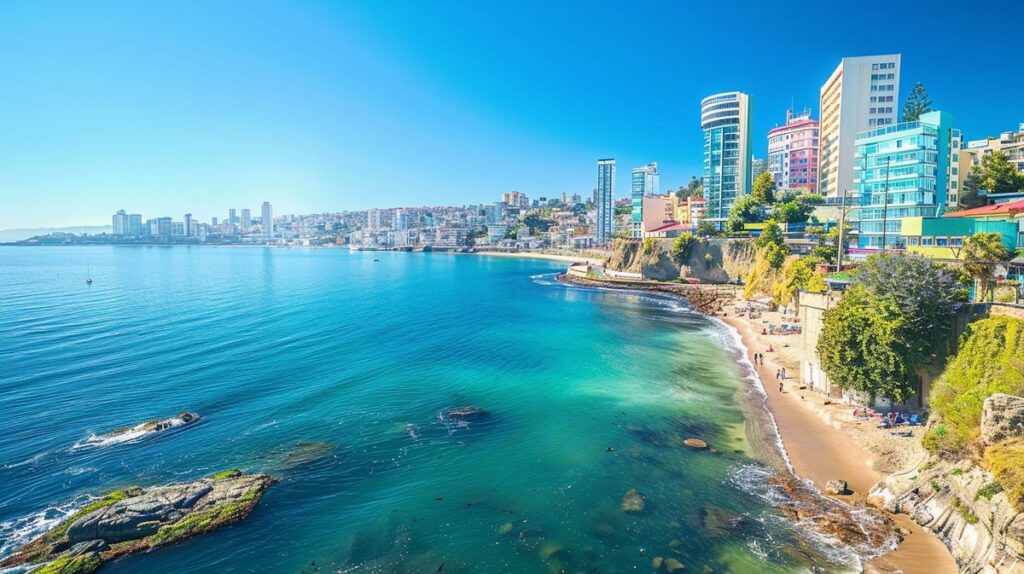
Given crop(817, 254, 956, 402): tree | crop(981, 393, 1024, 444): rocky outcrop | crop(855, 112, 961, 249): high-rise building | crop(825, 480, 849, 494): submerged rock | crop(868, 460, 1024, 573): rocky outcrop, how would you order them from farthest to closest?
crop(855, 112, 961, 249): high-rise building → crop(817, 254, 956, 402): tree → crop(825, 480, 849, 494): submerged rock → crop(981, 393, 1024, 444): rocky outcrop → crop(868, 460, 1024, 573): rocky outcrop

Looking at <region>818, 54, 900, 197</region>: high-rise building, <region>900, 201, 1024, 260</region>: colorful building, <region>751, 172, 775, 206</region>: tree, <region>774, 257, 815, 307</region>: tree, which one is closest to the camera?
<region>900, 201, 1024, 260</region>: colorful building

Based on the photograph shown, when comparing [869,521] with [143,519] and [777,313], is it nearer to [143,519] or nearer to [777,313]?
[143,519]

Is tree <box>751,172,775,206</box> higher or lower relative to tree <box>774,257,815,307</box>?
higher

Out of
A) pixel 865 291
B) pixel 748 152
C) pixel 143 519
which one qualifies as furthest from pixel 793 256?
pixel 143 519

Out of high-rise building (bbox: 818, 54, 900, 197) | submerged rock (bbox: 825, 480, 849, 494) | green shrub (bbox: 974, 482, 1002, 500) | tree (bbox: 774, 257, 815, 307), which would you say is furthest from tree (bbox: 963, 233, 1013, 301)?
high-rise building (bbox: 818, 54, 900, 197)

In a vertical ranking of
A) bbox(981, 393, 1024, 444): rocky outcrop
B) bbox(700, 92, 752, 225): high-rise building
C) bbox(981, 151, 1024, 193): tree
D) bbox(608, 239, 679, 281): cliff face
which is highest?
bbox(700, 92, 752, 225): high-rise building

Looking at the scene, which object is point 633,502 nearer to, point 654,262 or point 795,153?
point 654,262

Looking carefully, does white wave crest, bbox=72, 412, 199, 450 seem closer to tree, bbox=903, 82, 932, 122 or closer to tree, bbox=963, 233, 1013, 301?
tree, bbox=963, 233, 1013, 301
